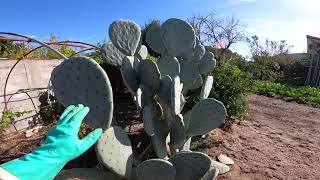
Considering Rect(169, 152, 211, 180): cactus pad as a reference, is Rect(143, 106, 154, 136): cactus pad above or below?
above

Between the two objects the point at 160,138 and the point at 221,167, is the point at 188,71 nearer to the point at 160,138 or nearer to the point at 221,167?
the point at 160,138

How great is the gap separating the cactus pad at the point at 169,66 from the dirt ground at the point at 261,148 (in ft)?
3.29

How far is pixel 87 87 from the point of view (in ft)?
10.1

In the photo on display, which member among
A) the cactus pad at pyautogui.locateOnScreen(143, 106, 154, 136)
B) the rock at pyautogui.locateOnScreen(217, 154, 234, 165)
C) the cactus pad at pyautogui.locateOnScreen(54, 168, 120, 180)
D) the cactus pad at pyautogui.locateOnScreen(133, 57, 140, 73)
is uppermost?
the cactus pad at pyautogui.locateOnScreen(133, 57, 140, 73)

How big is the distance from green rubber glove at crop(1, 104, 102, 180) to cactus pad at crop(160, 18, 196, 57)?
6.93ft

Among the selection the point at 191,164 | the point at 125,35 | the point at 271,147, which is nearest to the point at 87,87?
the point at 125,35

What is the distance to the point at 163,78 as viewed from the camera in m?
3.72

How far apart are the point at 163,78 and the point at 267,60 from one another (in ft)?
43.6

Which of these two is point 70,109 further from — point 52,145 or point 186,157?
point 186,157

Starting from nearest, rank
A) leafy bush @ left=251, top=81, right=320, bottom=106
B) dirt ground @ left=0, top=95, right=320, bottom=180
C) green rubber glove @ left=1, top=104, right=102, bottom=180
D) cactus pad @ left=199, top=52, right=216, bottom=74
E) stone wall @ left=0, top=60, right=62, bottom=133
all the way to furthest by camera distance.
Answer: green rubber glove @ left=1, top=104, right=102, bottom=180
dirt ground @ left=0, top=95, right=320, bottom=180
cactus pad @ left=199, top=52, right=216, bottom=74
stone wall @ left=0, top=60, right=62, bottom=133
leafy bush @ left=251, top=81, right=320, bottom=106

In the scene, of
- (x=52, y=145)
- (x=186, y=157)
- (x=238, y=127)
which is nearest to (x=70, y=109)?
(x=52, y=145)

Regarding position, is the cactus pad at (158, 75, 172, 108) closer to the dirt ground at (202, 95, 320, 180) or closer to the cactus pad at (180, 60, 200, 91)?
the cactus pad at (180, 60, 200, 91)

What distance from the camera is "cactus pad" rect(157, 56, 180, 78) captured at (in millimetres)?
3879

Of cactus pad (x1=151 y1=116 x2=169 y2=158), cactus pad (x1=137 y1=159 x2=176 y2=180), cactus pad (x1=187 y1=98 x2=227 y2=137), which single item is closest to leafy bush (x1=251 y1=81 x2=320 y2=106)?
cactus pad (x1=187 y1=98 x2=227 y2=137)
